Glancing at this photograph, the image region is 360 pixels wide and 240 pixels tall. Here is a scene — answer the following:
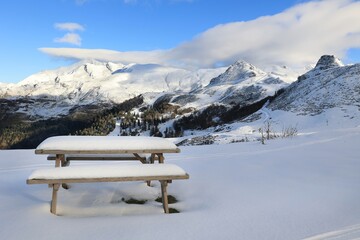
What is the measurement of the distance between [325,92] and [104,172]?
6895cm

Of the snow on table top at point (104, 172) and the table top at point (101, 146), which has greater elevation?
the table top at point (101, 146)

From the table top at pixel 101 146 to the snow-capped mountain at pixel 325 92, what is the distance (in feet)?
180

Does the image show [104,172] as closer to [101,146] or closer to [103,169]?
[103,169]

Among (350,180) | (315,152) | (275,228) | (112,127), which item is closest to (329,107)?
(315,152)

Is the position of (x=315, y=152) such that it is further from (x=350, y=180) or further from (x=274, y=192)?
(x=274, y=192)

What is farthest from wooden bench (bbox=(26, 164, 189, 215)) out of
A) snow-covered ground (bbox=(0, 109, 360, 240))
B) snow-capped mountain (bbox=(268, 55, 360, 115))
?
snow-capped mountain (bbox=(268, 55, 360, 115))

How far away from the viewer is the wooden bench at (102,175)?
6.20 meters

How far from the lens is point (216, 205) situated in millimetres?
6953

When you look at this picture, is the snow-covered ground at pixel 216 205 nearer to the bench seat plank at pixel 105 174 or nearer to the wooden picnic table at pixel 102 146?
the bench seat plank at pixel 105 174

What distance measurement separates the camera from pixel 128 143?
7.37 meters

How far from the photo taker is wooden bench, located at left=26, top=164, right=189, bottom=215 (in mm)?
6199

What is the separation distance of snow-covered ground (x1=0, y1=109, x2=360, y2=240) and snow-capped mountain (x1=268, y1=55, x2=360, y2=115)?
51801mm

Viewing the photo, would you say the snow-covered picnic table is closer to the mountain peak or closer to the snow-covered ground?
the snow-covered ground

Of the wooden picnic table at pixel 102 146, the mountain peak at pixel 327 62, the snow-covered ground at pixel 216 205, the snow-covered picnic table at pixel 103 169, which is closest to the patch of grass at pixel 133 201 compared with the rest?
the snow-covered ground at pixel 216 205
